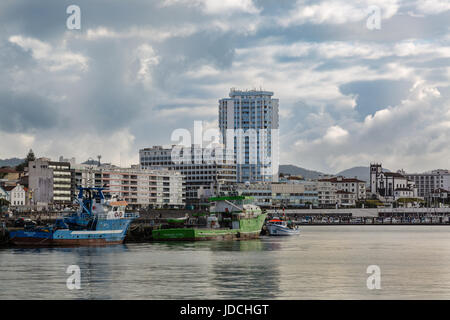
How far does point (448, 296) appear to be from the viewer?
160 ft

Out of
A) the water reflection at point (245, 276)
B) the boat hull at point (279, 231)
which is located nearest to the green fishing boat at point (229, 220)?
the boat hull at point (279, 231)

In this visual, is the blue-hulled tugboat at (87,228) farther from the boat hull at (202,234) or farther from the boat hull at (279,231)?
the boat hull at (279,231)

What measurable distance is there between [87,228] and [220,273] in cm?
3982

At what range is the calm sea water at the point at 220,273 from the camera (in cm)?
4966

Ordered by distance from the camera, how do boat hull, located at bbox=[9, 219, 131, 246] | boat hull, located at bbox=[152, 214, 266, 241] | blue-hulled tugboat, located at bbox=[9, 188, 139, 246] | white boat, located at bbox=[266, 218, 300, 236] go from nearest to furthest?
boat hull, located at bbox=[9, 219, 131, 246], blue-hulled tugboat, located at bbox=[9, 188, 139, 246], boat hull, located at bbox=[152, 214, 266, 241], white boat, located at bbox=[266, 218, 300, 236]

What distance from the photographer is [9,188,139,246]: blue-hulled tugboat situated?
92.8m

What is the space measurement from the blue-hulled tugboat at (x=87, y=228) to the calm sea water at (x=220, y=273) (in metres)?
4.28

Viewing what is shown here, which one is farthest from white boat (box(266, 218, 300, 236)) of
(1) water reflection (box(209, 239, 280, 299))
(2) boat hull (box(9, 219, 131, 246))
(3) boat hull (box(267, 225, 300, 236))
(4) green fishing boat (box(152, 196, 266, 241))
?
(1) water reflection (box(209, 239, 280, 299))

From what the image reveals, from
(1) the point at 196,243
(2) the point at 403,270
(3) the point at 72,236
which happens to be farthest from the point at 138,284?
(1) the point at 196,243

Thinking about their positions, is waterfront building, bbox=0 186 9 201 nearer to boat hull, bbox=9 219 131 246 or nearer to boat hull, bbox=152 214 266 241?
boat hull, bbox=152 214 266 241

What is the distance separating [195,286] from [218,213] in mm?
62700

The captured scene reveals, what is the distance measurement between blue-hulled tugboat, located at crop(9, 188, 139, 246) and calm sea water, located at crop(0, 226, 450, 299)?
428cm

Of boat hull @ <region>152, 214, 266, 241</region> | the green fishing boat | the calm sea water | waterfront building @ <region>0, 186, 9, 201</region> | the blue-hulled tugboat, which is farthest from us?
waterfront building @ <region>0, 186, 9, 201</region>

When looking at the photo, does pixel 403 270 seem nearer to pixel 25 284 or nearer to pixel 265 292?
pixel 265 292
